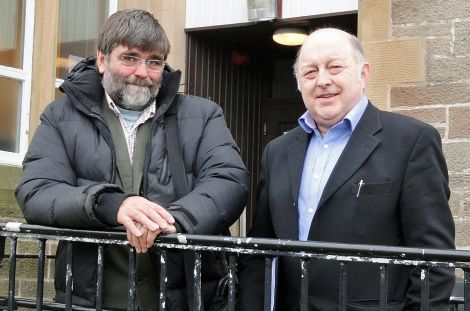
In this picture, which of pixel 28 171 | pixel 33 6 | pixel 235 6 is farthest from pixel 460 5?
pixel 28 171

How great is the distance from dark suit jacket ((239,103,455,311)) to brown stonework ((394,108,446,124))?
278 cm

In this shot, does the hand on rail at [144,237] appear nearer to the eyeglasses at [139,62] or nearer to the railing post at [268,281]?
the railing post at [268,281]

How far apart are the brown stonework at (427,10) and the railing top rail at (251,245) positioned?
3573 millimetres

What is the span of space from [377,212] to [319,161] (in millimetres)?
294

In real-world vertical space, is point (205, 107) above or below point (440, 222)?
above

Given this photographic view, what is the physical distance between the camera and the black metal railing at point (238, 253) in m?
2.33

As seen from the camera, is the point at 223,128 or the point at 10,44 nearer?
the point at 223,128

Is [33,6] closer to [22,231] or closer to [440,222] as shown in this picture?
[22,231]

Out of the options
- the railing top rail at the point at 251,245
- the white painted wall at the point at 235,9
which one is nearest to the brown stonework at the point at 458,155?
the white painted wall at the point at 235,9

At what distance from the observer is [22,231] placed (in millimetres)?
2947

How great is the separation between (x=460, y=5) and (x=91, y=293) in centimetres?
366

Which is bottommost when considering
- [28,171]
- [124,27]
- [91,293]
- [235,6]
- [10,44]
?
[91,293]

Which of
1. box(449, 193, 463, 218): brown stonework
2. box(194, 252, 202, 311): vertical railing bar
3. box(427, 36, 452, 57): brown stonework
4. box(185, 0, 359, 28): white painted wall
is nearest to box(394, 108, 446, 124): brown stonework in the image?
box(427, 36, 452, 57): brown stonework

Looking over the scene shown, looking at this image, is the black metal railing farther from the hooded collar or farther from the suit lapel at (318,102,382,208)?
the hooded collar
